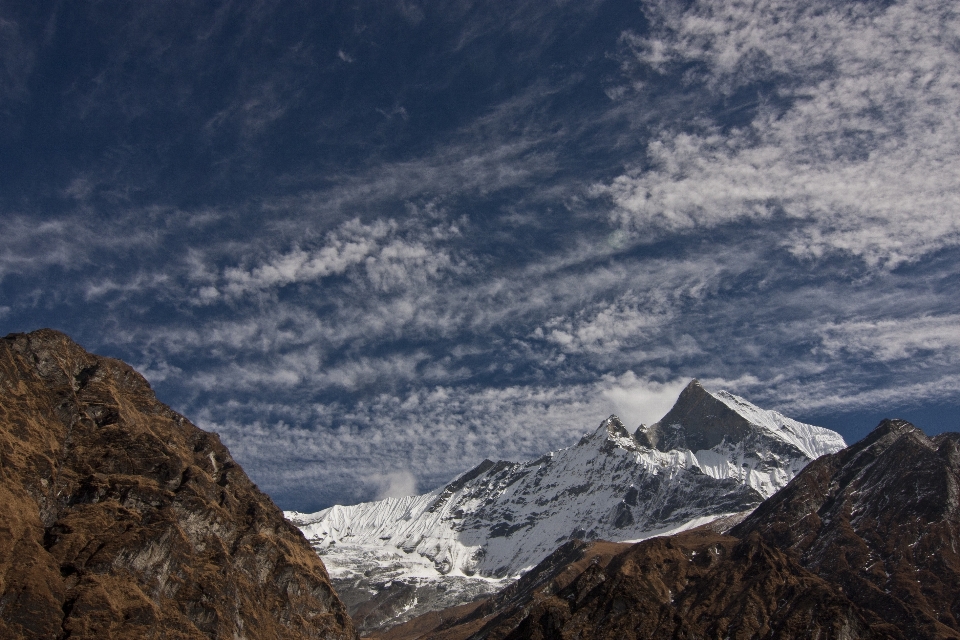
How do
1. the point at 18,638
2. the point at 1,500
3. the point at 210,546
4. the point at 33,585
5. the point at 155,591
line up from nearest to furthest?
the point at 18,638 → the point at 33,585 → the point at 1,500 → the point at 155,591 → the point at 210,546

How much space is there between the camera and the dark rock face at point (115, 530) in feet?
408

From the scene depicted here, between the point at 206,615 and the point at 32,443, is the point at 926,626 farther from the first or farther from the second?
the point at 32,443

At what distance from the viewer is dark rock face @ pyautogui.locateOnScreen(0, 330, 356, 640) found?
408ft

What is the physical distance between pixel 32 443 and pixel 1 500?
19.7 metres

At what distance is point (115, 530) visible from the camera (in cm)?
14362

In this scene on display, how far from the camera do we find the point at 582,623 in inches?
7372

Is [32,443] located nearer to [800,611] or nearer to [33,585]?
[33,585]

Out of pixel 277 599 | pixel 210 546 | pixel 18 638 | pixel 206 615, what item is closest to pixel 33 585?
pixel 18 638

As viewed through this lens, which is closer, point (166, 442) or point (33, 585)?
point (33, 585)

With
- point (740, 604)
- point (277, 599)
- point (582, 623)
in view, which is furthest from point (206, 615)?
point (740, 604)

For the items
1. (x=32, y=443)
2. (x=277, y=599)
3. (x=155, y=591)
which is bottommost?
(x=277, y=599)

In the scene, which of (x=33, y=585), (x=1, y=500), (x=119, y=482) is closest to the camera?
(x=33, y=585)

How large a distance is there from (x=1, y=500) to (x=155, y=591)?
3071 cm

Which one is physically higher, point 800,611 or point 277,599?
point 277,599
